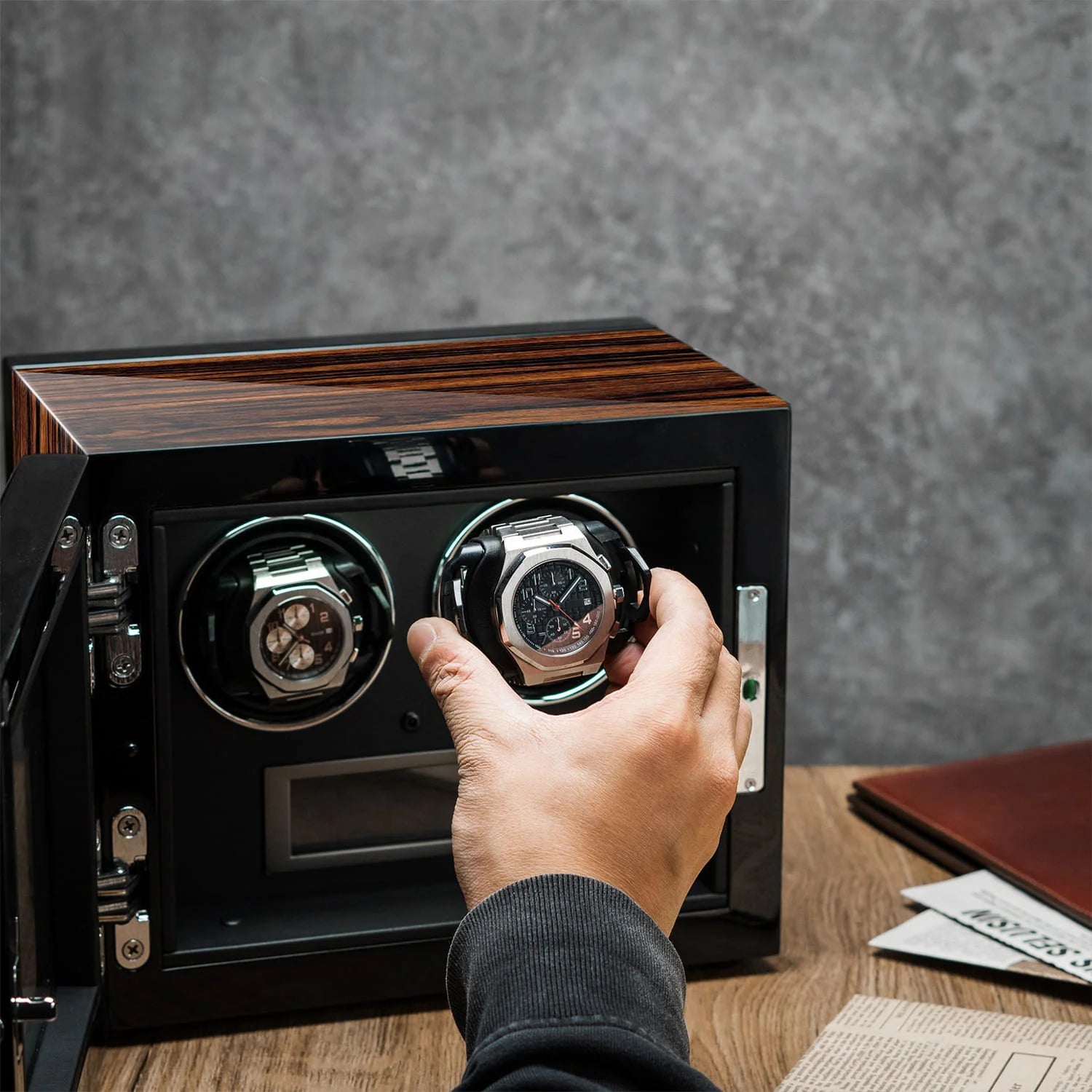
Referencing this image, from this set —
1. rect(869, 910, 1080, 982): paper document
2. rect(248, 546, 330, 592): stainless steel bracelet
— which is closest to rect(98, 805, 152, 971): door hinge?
rect(248, 546, 330, 592): stainless steel bracelet

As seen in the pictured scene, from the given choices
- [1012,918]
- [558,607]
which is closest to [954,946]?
[1012,918]

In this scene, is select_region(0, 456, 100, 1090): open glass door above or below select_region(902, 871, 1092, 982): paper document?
above

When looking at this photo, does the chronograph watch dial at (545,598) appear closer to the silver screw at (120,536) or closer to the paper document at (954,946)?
the silver screw at (120,536)

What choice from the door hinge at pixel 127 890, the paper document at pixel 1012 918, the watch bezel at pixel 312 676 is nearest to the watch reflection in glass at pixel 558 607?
the watch bezel at pixel 312 676

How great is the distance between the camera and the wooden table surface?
700 mm

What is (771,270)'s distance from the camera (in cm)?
105

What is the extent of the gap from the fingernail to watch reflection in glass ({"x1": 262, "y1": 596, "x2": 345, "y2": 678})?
0.10 metres

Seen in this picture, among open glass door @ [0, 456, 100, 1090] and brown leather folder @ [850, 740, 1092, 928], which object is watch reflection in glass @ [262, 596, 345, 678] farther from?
brown leather folder @ [850, 740, 1092, 928]

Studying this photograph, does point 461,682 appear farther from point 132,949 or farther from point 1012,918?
point 1012,918

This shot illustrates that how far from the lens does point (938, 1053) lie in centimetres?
71

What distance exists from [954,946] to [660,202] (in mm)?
542

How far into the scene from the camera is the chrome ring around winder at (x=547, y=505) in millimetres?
743

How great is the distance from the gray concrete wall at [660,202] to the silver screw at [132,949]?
1.54 ft

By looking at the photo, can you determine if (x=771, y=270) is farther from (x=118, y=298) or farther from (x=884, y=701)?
(x=118, y=298)
